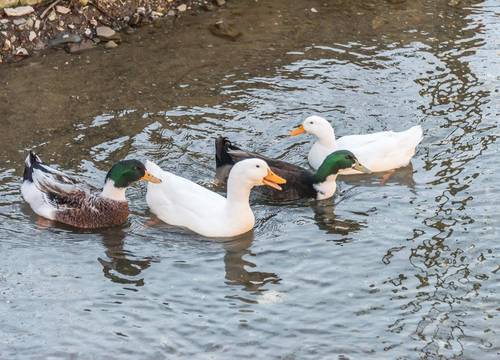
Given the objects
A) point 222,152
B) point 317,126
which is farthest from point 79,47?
point 317,126

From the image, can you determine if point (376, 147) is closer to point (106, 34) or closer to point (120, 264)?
point (120, 264)

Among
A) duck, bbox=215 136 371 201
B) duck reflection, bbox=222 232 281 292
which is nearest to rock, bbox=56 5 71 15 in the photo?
duck, bbox=215 136 371 201

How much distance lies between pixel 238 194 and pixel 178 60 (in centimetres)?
399

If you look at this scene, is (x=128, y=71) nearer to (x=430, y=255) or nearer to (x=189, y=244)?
(x=189, y=244)

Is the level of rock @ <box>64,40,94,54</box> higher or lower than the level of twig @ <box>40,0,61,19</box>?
lower

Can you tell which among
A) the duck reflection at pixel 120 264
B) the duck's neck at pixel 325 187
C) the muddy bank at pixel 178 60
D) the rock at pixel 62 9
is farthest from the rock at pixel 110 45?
the duck reflection at pixel 120 264

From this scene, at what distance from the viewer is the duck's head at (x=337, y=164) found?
32.3ft

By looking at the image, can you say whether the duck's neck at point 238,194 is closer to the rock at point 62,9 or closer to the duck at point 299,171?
the duck at point 299,171

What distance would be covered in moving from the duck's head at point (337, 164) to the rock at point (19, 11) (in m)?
4.90

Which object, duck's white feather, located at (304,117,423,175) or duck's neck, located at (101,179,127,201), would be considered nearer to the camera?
duck's neck, located at (101,179,127,201)

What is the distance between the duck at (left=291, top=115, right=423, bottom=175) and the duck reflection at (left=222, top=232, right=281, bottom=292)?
5.54ft

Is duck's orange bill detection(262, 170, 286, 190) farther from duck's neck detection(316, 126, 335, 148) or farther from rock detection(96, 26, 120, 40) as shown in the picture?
rock detection(96, 26, 120, 40)

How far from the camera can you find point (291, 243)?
898cm

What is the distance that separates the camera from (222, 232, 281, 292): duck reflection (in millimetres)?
8406
